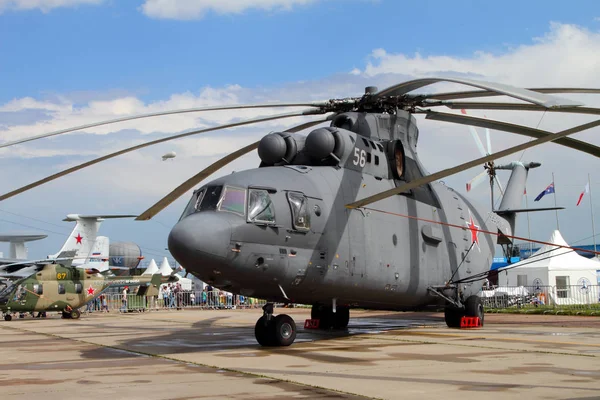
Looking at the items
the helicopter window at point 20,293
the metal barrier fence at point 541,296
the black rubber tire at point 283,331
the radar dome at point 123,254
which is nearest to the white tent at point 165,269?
the radar dome at point 123,254

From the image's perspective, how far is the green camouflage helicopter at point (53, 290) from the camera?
29250 mm

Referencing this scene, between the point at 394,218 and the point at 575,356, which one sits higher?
the point at 394,218

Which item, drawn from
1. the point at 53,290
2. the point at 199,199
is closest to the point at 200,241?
the point at 199,199

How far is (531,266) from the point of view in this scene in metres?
35.3

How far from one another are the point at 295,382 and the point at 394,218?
727 centimetres

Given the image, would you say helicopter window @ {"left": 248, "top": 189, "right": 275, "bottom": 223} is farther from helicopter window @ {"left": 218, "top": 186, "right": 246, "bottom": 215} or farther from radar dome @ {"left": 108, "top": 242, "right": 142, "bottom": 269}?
radar dome @ {"left": 108, "top": 242, "right": 142, "bottom": 269}

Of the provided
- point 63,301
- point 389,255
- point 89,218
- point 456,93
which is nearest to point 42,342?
point 389,255

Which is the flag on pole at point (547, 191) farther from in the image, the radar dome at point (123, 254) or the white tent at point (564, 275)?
the radar dome at point (123, 254)

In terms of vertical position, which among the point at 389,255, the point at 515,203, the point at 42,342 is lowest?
the point at 42,342

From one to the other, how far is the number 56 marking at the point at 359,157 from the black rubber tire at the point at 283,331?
12.4ft

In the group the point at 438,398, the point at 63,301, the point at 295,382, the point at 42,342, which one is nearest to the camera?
the point at 438,398

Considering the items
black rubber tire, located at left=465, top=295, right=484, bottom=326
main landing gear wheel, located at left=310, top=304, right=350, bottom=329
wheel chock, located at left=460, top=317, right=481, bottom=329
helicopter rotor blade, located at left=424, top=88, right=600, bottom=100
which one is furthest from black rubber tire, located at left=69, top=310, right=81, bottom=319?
helicopter rotor blade, located at left=424, top=88, right=600, bottom=100

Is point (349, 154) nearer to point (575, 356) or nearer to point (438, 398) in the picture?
point (575, 356)

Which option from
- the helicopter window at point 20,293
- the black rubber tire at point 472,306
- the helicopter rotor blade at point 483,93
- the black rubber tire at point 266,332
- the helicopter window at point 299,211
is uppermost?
the helicopter rotor blade at point 483,93
